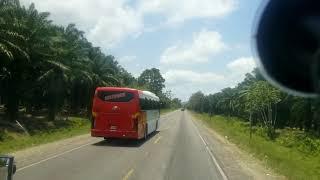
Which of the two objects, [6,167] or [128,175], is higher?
[6,167]

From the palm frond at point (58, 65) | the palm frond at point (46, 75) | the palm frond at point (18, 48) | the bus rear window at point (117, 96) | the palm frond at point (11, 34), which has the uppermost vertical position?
the palm frond at point (11, 34)

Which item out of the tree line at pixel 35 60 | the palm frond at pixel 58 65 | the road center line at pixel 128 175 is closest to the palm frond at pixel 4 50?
the tree line at pixel 35 60

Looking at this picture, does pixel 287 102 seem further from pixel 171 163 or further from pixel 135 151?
pixel 171 163

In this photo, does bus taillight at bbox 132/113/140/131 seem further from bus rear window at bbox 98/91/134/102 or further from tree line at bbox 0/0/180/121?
tree line at bbox 0/0/180/121

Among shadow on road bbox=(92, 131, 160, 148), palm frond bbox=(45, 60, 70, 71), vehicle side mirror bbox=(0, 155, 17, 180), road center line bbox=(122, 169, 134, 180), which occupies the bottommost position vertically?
road center line bbox=(122, 169, 134, 180)

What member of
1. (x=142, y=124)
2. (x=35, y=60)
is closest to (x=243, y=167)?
(x=142, y=124)

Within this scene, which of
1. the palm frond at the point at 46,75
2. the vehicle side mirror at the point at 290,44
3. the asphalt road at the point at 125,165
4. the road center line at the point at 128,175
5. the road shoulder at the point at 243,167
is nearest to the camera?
the vehicle side mirror at the point at 290,44

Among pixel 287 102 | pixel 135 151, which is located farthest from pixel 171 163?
pixel 287 102

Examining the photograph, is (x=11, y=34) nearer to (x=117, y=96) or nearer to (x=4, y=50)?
(x=4, y=50)

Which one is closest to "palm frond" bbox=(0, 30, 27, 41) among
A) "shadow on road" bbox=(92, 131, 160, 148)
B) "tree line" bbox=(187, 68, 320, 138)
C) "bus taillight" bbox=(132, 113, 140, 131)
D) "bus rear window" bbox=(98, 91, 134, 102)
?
"bus rear window" bbox=(98, 91, 134, 102)

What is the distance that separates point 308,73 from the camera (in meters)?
5.10

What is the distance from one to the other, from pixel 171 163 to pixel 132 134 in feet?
27.0

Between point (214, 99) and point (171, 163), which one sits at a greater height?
point (214, 99)

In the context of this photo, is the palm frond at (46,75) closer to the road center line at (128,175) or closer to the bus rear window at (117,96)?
the bus rear window at (117,96)
